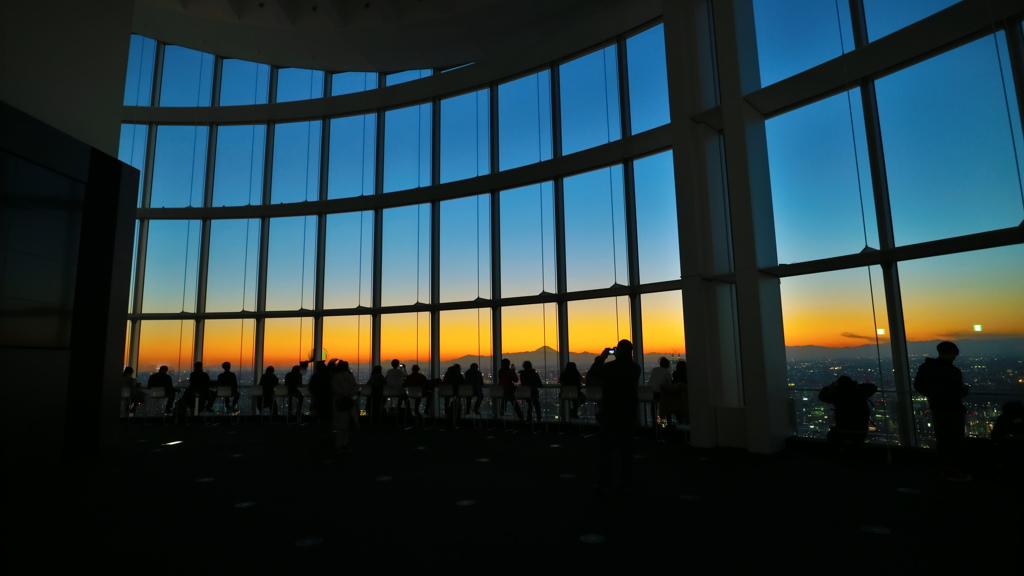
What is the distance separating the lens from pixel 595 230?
10.3m

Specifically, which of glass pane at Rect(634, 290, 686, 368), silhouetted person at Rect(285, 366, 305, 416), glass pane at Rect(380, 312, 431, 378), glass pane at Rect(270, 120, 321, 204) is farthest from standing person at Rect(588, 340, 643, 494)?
glass pane at Rect(270, 120, 321, 204)

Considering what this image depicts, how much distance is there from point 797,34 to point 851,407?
5.18 metres

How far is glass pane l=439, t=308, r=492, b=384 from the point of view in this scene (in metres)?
11.3

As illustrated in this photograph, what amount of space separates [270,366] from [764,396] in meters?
10.2

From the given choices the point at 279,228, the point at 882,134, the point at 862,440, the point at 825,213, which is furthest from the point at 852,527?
the point at 279,228

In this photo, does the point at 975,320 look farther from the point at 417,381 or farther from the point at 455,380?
the point at 417,381

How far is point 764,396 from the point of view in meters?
6.90

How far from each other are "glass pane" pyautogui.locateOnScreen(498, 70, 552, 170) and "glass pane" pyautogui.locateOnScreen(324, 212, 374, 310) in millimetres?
3769

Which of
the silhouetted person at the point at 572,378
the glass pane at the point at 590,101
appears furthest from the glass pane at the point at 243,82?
the silhouetted person at the point at 572,378

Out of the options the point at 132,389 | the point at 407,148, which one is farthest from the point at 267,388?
the point at 407,148

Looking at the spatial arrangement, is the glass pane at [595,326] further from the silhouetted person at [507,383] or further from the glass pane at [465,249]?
the glass pane at [465,249]

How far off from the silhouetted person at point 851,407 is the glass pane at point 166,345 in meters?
13.4

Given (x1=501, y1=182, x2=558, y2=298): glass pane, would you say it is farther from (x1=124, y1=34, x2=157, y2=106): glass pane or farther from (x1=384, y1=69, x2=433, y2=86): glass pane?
(x1=124, y1=34, x2=157, y2=106): glass pane

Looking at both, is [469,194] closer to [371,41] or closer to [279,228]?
[371,41]
